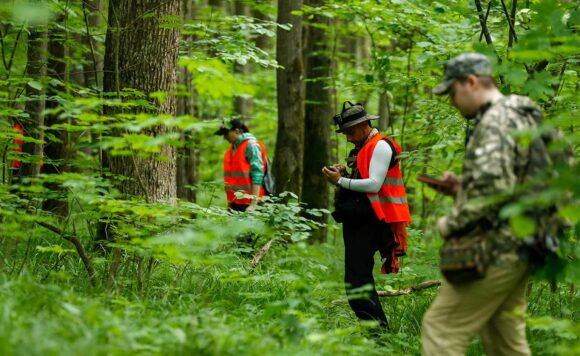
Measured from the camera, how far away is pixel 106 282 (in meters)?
5.69

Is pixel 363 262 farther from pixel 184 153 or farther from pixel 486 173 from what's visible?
pixel 184 153

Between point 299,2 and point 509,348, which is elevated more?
point 299,2

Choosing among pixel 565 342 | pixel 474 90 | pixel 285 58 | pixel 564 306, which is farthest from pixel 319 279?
pixel 474 90

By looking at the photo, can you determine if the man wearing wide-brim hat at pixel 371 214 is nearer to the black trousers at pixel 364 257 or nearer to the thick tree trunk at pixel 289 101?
the black trousers at pixel 364 257

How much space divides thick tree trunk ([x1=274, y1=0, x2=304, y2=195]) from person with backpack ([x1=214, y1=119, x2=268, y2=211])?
1732 mm

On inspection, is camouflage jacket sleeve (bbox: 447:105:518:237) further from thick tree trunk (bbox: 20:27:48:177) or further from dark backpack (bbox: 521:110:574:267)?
thick tree trunk (bbox: 20:27:48:177)

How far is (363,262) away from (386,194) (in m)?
0.65

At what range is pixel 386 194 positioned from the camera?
6.05 m

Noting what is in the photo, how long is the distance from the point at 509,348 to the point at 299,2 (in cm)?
799

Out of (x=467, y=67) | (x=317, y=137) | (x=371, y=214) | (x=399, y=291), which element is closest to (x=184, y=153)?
(x=317, y=137)

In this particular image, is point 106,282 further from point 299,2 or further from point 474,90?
point 299,2

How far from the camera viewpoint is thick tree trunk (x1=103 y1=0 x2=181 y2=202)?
276 inches

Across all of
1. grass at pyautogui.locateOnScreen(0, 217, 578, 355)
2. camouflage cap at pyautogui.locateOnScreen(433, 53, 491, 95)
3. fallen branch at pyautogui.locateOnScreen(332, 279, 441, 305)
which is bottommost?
fallen branch at pyautogui.locateOnScreen(332, 279, 441, 305)

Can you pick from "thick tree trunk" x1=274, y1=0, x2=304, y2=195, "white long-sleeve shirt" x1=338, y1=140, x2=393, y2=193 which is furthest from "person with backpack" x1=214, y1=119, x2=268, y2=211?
"white long-sleeve shirt" x1=338, y1=140, x2=393, y2=193
